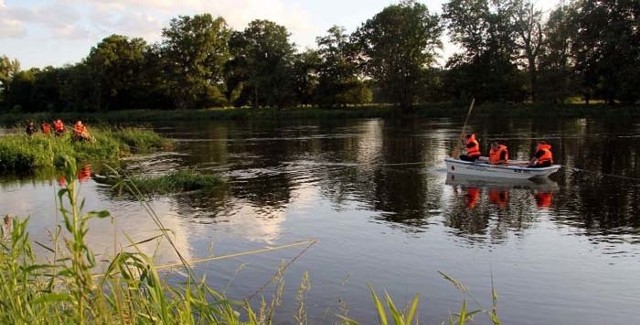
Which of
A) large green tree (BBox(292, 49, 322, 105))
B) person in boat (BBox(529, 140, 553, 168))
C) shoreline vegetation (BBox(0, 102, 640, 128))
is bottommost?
person in boat (BBox(529, 140, 553, 168))

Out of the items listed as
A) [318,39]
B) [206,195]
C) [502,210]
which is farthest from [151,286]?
[318,39]

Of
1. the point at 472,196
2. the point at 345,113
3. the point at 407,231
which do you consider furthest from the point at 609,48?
the point at 407,231

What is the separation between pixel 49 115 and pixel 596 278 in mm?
87860

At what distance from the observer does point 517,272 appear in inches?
440

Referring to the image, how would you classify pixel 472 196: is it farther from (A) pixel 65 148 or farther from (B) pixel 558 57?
(B) pixel 558 57

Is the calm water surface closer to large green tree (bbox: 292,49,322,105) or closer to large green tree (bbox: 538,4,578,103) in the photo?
large green tree (bbox: 538,4,578,103)

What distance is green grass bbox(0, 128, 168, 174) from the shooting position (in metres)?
27.3

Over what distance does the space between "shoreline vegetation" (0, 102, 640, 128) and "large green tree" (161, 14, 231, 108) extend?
15.4 ft

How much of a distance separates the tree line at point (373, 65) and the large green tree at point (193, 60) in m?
0.18

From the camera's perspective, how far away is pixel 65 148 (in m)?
27.9

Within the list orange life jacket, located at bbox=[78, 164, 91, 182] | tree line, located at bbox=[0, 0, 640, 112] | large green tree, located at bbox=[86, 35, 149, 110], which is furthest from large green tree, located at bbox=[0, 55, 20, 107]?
orange life jacket, located at bbox=[78, 164, 91, 182]

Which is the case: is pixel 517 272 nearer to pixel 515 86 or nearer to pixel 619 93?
pixel 619 93

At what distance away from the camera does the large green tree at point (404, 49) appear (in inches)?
2953

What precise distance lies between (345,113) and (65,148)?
167 feet
